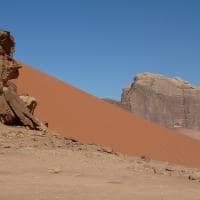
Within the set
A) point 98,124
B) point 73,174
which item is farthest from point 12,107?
point 98,124

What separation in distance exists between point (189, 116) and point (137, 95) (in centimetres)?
713

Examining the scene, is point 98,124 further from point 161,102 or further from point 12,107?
point 161,102

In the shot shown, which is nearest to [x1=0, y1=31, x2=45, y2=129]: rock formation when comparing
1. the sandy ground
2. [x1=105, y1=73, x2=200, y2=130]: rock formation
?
the sandy ground

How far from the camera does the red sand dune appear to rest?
19516 mm

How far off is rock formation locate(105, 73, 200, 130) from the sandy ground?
44.8 meters

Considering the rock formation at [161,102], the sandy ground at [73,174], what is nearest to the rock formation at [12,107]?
the sandy ground at [73,174]

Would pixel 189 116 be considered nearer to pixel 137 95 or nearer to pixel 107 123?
pixel 137 95

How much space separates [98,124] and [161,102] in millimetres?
36906

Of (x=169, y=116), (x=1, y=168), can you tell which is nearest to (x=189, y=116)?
(x=169, y=116)

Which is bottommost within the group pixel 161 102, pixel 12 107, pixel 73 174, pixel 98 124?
pixel 73 174

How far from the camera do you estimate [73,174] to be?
28.1 ft

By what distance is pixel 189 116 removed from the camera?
58.4 meters

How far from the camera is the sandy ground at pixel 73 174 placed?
6996 mm

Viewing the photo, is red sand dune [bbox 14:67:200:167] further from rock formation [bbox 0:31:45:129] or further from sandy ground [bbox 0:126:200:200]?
sandy ground [bbox 0:126:200:200]
